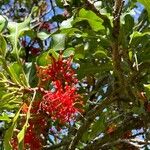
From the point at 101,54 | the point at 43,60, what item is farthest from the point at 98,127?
the point at 43,60

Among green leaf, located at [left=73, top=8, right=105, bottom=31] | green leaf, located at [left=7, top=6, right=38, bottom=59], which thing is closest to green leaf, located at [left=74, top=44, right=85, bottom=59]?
green leaf, located at [left=73, top=8, right=105, bottom=31]

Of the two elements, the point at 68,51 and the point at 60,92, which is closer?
the point at 60,92

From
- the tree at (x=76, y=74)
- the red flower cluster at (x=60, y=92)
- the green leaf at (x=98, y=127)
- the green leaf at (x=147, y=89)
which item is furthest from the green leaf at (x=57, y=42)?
the green leaf at (x=98, y=127)

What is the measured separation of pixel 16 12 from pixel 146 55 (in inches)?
87.1

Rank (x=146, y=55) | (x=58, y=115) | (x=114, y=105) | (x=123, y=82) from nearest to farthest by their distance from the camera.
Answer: (x=58, y=115) < (x=123, y=82) < (x=146, y=55) < (x=114, y=105)

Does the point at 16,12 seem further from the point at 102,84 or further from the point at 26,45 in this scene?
the point at 102,84

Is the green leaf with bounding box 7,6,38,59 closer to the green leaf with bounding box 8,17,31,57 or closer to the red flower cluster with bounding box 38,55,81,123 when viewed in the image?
the green leaf with bounding box 8,17,31,57

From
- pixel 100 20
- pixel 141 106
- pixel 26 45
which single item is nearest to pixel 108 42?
pixel 100 20

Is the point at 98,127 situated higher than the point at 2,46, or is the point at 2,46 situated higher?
the point at 2,46

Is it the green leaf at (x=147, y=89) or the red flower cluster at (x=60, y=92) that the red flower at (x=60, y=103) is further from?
the green leaf at (x=147, y=89)

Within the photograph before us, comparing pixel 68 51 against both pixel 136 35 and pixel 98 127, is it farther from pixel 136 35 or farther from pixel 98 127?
pixel 98 127

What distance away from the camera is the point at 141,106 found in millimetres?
2246

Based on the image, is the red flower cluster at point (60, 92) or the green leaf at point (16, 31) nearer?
→ the red flower cluster at point (60, 92)

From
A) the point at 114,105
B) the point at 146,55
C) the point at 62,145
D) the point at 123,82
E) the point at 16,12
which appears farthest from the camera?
the point at 16,12
